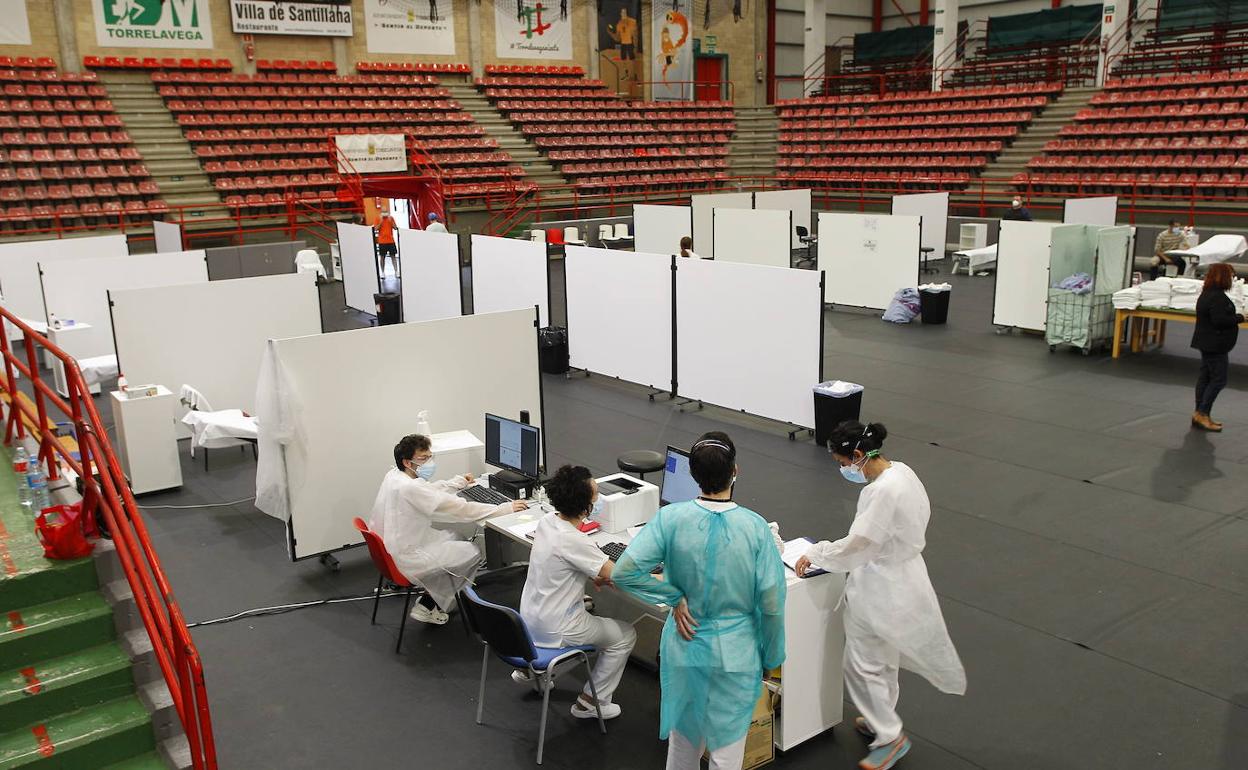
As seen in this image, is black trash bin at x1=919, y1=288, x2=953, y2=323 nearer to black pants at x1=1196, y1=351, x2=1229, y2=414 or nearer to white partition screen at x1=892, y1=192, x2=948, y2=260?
black pants at x1=1196, y1=351, x2=1229, y2=414

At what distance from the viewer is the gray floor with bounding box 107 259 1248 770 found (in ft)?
14.5

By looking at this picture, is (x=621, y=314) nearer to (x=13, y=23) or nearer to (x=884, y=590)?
(x=884, y=590)

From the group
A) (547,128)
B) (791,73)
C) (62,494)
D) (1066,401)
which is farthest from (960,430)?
(791,73)

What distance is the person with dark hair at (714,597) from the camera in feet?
11.1

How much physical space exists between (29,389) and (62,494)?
764 cm

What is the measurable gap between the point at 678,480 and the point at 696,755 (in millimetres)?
1688

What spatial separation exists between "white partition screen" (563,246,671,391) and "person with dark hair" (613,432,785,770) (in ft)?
21.0

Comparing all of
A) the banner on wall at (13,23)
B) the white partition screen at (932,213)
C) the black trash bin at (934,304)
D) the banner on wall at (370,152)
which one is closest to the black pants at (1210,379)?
the black trash bin at (934,304)

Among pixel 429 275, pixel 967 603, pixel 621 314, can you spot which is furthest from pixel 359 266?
pixel 967 603

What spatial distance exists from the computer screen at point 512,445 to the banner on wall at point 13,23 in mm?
18856

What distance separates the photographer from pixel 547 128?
2497cm

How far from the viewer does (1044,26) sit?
1070 inches

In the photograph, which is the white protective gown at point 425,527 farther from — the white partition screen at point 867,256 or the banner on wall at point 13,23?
the banner on wall at point 13,23

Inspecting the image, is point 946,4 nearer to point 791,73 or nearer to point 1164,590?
point 791,73
